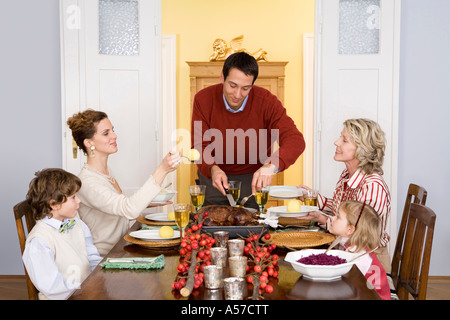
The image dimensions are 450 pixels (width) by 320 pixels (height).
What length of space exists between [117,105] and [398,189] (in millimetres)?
2189

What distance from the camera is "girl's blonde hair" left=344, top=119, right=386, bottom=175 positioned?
2525 mm

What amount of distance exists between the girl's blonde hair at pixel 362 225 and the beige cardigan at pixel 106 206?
31.8 inches

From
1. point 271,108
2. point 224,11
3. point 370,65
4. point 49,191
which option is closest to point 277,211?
point 271,108

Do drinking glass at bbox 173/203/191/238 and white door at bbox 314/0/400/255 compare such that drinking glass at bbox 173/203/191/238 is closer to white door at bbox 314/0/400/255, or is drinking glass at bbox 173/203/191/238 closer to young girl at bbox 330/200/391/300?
young girl at bbox 330/200/391/300

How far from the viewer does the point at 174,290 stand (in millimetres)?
1494

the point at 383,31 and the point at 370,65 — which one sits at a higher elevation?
the point at 383,31

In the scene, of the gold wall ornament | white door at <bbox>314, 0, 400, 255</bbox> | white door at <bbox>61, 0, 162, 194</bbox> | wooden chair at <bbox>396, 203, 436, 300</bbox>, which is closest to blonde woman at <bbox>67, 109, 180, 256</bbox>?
wooden chair at <bbox>396, 203, 436, 300</bbox>

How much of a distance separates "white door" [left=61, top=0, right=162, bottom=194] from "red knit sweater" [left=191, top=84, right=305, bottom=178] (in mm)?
986

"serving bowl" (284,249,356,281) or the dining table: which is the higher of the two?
"serving bowl" (284,249,356,281)

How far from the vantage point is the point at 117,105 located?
157 inches

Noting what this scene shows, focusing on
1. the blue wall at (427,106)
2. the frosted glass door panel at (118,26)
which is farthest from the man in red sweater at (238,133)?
the blue wall at (427,106)

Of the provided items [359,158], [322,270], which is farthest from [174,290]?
[359,158]

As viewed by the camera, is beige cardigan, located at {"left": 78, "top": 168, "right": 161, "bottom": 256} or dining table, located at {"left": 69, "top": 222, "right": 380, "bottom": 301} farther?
beige cardigan, located at {"left": 78, "top": 168, "right": 161, "bottom": 256}
